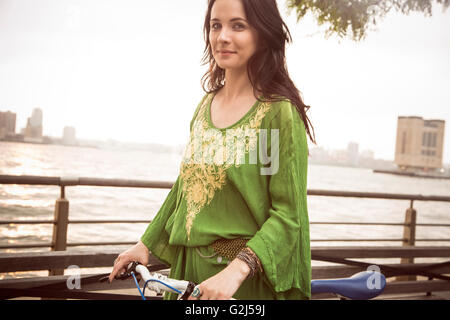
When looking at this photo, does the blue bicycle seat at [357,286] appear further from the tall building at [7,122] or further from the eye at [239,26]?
the tall building at [7,122]

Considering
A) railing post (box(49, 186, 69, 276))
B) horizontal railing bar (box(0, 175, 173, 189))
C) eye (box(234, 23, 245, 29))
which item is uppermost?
eye (box(234, 23, 245, 29))

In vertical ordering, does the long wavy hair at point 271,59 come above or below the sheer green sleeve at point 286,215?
above

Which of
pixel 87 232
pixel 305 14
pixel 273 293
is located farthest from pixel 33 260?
pixel 87 232

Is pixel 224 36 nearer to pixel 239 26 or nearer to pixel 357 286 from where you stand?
Result: pixel 239 26

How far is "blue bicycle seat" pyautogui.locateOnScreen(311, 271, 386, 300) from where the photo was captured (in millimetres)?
1304

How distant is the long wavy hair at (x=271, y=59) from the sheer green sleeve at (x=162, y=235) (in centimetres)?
38

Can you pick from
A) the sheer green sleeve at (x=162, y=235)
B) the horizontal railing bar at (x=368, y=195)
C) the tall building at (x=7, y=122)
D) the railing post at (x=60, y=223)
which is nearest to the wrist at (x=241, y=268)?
the sheer green sleeve at (x=162, y=235)

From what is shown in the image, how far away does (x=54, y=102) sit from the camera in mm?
59500

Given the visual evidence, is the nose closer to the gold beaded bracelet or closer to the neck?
the neck

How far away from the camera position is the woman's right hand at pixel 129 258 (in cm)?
113

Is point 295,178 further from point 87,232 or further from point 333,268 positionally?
point 87,232

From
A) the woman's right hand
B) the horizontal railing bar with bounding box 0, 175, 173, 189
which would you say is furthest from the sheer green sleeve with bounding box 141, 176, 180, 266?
the horizontal railing bar with bounding box 0, 175, 173, 189
